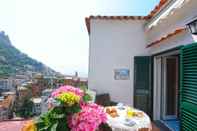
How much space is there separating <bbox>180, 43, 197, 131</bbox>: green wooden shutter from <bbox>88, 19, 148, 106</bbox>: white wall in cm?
509

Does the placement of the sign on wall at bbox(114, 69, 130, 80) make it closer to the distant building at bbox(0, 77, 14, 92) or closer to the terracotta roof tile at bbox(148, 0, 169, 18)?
the terracotta roof tile at bbox(148, 0, 169, 18)

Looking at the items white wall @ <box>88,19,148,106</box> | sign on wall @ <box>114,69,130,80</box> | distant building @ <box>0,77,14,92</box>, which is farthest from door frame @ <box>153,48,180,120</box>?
distant building @ <box>0,77,14,92</box>

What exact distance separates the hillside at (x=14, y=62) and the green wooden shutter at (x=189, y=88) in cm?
1529

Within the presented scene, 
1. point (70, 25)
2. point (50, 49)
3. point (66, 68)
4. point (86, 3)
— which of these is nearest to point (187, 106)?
point (86, 3)

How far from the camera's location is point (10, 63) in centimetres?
2183

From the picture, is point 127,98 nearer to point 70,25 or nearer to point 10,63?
point 70,25

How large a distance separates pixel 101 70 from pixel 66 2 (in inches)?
140

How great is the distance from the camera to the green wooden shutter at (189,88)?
5678 millimetres

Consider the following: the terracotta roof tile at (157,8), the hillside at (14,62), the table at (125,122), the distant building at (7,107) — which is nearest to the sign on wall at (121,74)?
the terracotta roof tile at (157,8)

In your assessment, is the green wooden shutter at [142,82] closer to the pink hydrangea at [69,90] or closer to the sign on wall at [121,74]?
the sign on wall at [121,74]

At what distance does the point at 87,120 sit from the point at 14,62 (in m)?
20.9

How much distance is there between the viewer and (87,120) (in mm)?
2605

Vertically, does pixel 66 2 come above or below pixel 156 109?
above

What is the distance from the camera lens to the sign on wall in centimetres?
1145
